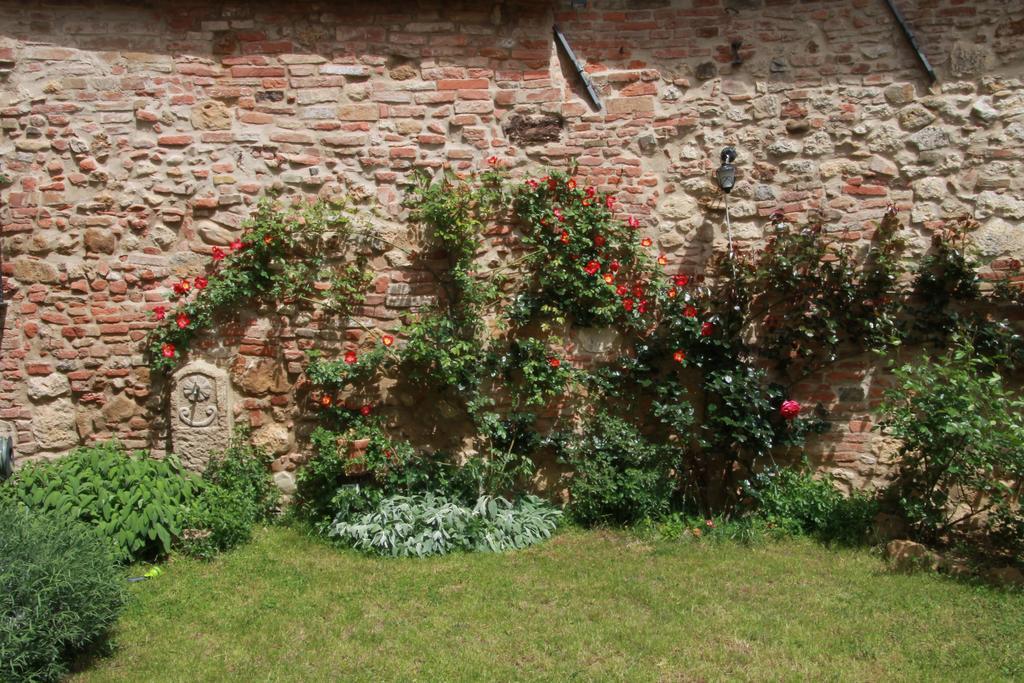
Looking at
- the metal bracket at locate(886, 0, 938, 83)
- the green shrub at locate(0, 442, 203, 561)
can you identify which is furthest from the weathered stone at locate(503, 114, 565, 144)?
the green shrub at locate(0, 442, 203, 561)

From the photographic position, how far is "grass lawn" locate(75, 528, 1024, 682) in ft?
12.5

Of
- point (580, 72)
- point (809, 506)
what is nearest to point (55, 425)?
point (580, 72)

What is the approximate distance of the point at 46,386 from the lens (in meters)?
5.62

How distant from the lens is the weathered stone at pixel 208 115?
5.66 meters

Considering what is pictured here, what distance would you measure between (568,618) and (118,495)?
9.27 feet

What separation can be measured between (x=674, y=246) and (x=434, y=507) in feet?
8.12

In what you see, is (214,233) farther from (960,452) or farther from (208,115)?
(960,452)

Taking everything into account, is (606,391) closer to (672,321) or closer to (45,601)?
(672,321)

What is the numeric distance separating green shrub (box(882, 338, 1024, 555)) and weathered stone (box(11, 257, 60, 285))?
18.2ft

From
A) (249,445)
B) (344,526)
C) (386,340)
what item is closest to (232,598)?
(344,526)

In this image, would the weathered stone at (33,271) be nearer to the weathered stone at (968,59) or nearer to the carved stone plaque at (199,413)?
the carved stone plaque at (199,413)

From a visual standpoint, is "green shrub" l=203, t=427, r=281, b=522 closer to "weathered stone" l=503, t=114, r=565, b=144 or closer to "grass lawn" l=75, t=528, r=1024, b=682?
"grass lawn" l=75, t=528, r=1024, b=682

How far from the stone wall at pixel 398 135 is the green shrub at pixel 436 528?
682mm

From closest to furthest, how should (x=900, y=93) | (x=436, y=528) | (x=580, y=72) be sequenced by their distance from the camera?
(x=436, y=528)
(x=900, y=93)
(x=580, y=72)
